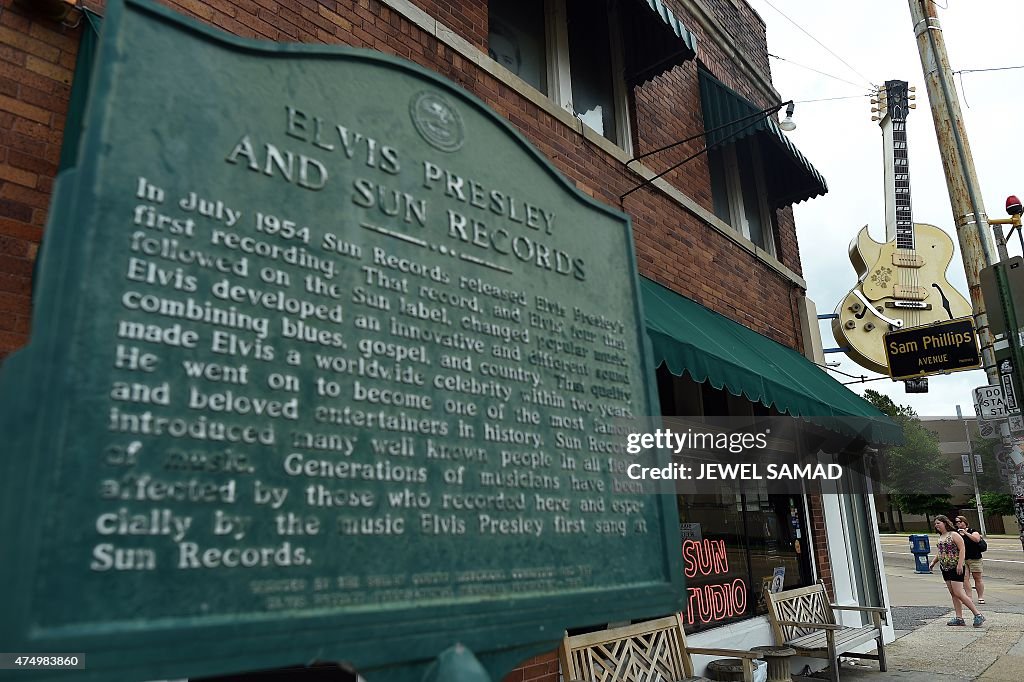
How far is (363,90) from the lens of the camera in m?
2.14

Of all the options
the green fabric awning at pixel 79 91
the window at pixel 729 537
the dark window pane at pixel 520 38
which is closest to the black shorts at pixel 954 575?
the window at pixel 729 537

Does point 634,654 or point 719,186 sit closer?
point 634,654

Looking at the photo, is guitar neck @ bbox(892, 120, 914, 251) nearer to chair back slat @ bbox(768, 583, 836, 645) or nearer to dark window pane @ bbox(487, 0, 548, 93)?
chair back slat @ bbox(768, 583, 836, 645)

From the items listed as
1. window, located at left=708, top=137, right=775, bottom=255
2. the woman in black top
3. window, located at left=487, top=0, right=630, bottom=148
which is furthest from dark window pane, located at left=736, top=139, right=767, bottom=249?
the woman in black top

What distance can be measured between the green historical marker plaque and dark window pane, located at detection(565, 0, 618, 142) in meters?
4.62

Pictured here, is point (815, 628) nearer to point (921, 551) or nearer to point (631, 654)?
point (631, 654)

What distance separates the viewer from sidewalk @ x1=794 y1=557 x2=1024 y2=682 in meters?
7.55

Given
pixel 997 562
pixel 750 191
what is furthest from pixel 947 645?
pixel 997 562

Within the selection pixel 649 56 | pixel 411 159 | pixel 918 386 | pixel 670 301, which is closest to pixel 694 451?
pixel 670 301

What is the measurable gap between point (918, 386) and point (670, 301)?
789 centimetres

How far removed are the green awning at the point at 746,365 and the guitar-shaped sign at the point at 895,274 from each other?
301cm

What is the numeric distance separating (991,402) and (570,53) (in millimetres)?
5878

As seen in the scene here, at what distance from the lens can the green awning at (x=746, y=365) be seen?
16.1 ft

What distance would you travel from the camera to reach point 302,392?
1.73m
